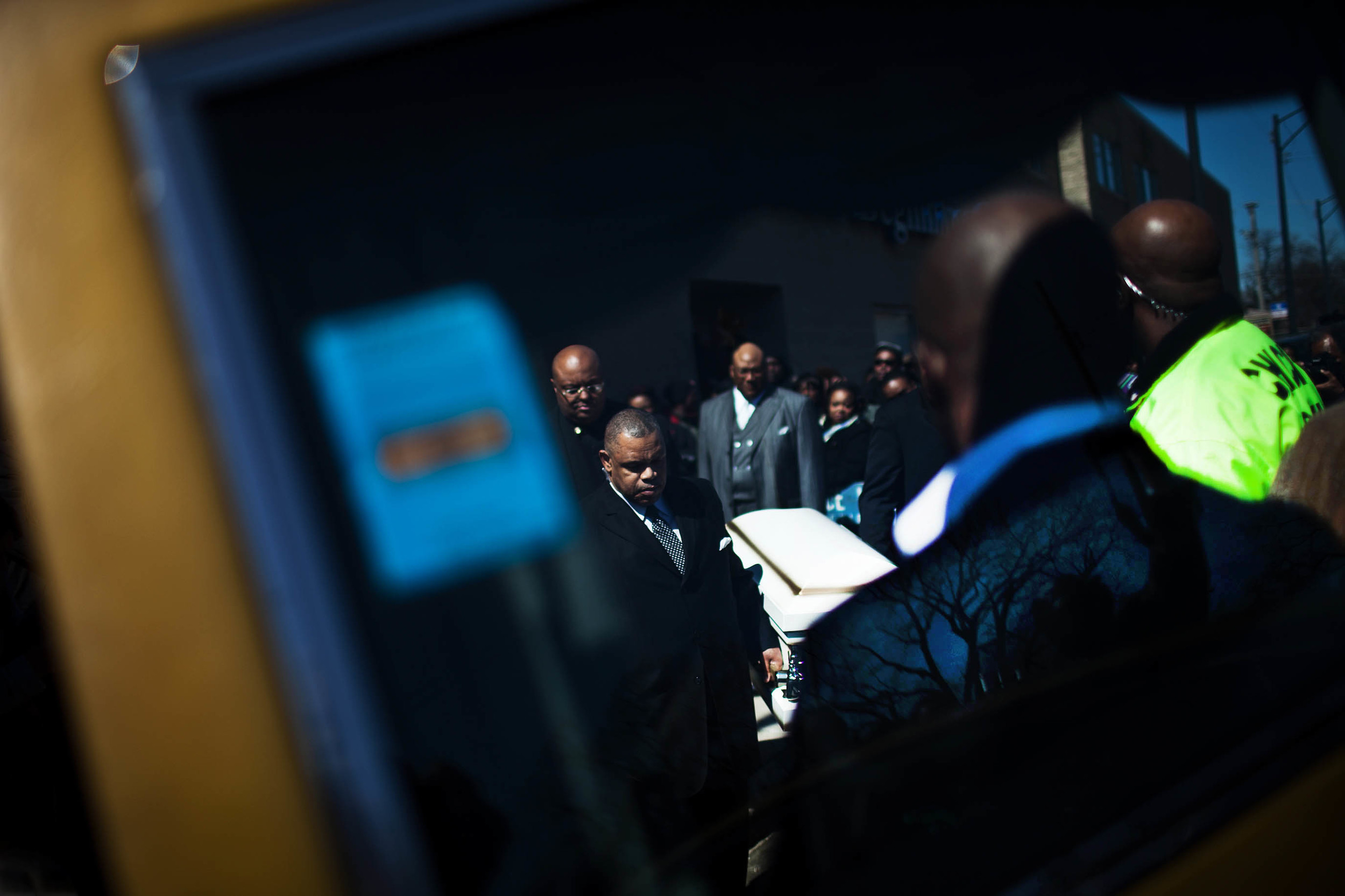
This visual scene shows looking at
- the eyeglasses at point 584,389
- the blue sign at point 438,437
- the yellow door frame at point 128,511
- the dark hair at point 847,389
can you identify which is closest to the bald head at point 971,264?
the dark hair at point 847,389

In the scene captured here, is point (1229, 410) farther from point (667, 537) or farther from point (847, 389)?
point (667, 537)

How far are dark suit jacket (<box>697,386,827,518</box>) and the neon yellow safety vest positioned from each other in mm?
454

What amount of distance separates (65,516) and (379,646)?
32 centimetres

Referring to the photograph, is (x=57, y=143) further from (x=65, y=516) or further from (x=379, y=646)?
(x=379, y=646)

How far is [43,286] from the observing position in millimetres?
854

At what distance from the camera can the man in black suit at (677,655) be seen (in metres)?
0.98

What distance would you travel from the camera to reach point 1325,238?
4.26 ft

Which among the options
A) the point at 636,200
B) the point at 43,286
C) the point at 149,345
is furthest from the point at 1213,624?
the point at 43,286

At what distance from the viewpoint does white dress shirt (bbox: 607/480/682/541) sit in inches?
40.4

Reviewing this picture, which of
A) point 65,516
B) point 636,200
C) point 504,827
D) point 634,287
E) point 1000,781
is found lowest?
point 1000,781

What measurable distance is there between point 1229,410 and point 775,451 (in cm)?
64

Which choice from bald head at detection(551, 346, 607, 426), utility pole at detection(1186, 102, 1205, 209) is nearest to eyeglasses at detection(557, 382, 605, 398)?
bald head at detection(551, 346, 607, 426)

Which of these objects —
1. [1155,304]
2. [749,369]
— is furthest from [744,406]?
[1155,304]

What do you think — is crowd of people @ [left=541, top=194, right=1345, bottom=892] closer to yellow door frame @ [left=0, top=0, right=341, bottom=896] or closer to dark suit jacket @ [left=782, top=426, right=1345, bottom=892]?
dark suit jacket @ [left=782, top=426, right=1345, bottom=892]
